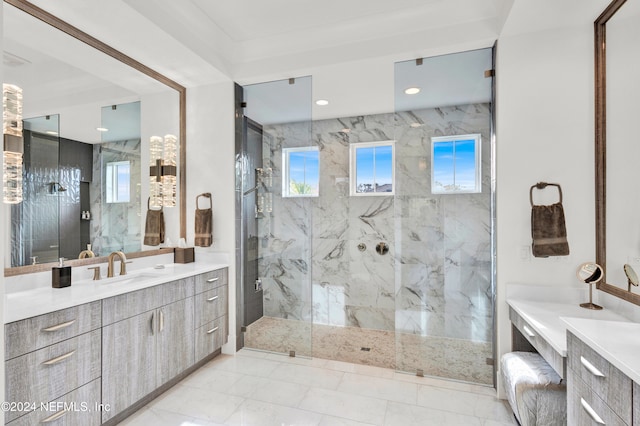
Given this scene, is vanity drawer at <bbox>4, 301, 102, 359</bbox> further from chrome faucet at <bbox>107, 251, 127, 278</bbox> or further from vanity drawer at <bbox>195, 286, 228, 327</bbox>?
vanity drawer at <bbox>195, 286, 228, 327</bbox>

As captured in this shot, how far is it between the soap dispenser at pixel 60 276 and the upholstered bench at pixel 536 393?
2879 millimetres

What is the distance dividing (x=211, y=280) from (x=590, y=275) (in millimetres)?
2926

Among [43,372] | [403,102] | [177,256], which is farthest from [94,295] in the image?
[403,102]

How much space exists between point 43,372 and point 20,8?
2.15 metres

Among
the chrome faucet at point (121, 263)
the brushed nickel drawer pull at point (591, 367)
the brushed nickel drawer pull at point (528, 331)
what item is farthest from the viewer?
the chrome faucet at point (121, 263)

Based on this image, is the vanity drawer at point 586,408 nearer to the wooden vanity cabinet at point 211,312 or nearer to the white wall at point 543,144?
the white wall at point 543,144

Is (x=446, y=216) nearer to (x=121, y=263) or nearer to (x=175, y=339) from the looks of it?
(x=175, y=339)

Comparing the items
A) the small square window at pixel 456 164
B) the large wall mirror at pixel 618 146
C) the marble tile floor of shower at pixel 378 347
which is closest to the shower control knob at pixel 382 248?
the marble tile floor of shower at pixel 378 347

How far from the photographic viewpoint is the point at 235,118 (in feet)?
10.8

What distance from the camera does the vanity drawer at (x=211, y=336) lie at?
2822 mm

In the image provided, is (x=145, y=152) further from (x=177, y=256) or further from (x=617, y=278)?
(x=617, y=278)

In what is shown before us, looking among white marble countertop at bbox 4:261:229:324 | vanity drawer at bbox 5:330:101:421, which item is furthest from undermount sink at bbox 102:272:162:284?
vanity drawer at bbox 5:330:101:421

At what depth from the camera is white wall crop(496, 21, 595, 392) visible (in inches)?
90.5

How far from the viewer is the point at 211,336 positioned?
2990 mm
